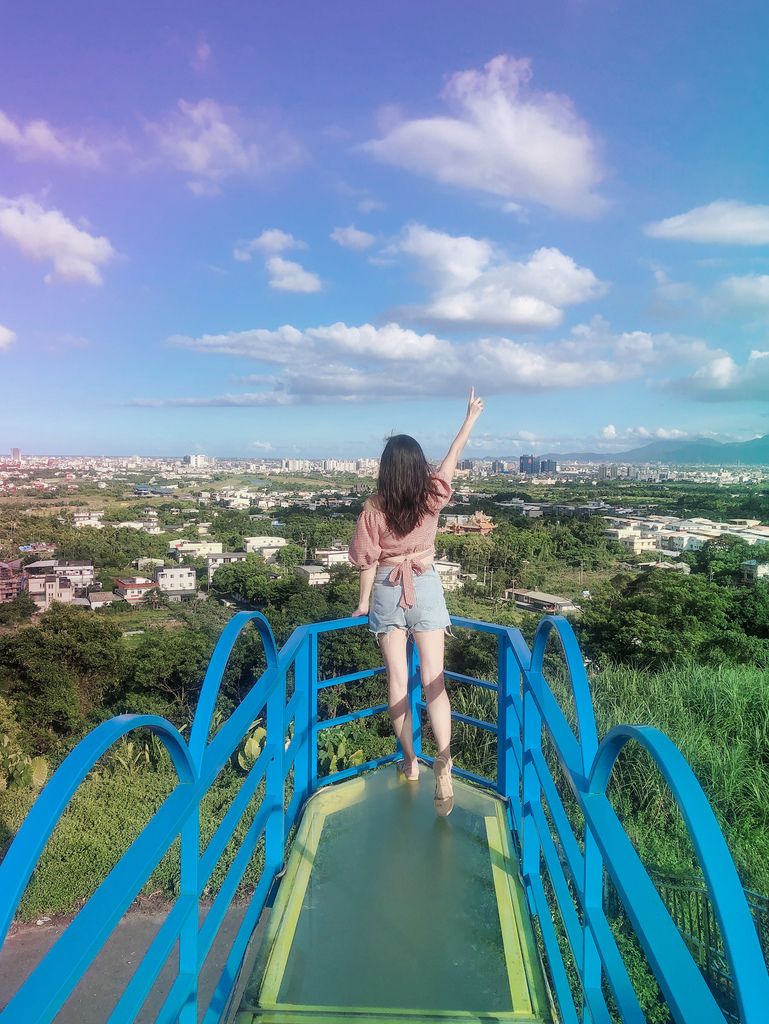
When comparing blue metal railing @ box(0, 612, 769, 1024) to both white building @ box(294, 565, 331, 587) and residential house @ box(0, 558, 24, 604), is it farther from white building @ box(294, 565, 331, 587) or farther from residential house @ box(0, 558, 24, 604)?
residential house @ box(0, 558, 24, 604)

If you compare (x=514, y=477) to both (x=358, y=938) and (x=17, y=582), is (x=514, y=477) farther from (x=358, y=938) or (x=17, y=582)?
(x=358, y=938)

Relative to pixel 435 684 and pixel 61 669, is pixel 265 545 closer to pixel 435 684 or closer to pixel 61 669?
pixel 61 669

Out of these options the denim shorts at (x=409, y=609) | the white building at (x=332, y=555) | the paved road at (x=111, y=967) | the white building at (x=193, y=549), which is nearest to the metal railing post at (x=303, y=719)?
the denim shorts at (x=409, y=609)

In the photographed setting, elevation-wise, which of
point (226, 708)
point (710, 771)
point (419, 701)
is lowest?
point (226, 708)

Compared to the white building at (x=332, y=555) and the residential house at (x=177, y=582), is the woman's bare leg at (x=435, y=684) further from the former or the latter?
the residential house at (x=177, y=582)

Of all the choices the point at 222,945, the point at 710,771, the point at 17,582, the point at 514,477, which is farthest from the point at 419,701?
the point at 514,477

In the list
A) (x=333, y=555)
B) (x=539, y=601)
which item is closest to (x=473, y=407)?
(x=539, y=601)
